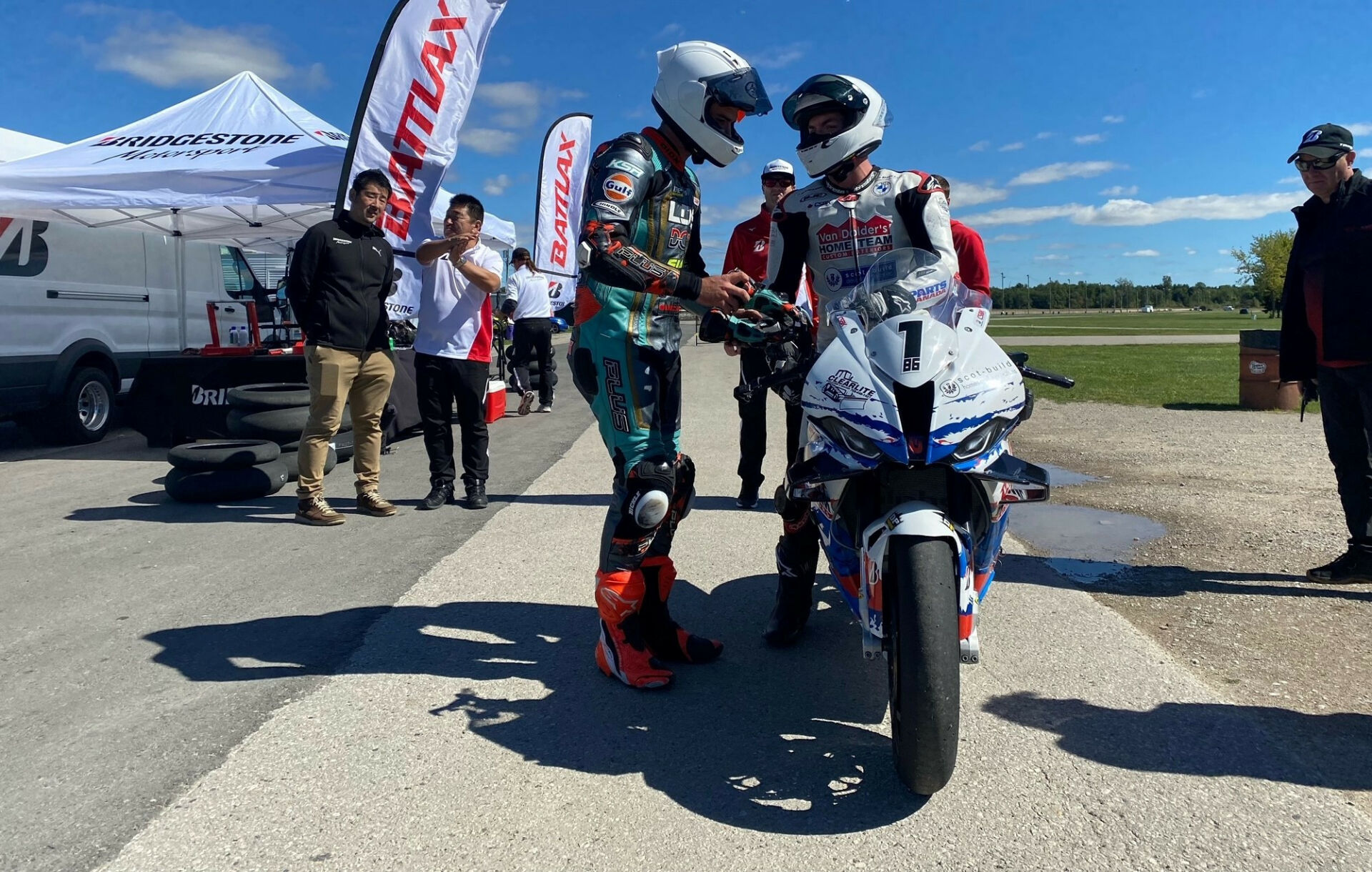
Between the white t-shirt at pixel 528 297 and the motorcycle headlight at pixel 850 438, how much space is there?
1010 cm

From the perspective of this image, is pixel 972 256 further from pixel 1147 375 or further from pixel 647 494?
pixel 1147 375

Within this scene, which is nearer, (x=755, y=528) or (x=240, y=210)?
(x=755, y=528)

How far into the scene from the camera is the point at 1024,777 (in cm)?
244

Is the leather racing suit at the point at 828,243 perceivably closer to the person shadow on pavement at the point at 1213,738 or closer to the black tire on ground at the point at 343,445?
the person shadow on pavement at the point at 1213,738

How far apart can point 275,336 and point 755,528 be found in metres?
8.68

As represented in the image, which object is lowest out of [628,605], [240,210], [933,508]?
[628,605]

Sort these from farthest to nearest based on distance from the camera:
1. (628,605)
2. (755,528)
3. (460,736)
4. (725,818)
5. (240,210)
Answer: (240,210)
(755,528)
(628,605)
(460,736)
(725,818)

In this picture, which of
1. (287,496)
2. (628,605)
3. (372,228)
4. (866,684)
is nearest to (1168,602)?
(866,684)

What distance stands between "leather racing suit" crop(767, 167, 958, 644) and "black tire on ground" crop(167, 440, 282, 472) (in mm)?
4466

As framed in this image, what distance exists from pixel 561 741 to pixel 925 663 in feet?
3.82

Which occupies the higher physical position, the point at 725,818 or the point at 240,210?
the point at 240,210

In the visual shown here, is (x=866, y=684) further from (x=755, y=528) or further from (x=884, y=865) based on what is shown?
(x=755, y=528)

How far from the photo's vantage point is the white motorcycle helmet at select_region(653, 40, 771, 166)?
296 centimetres

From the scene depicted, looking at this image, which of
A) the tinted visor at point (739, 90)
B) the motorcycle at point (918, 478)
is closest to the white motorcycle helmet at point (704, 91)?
the tinted visor at point (739, 90)
